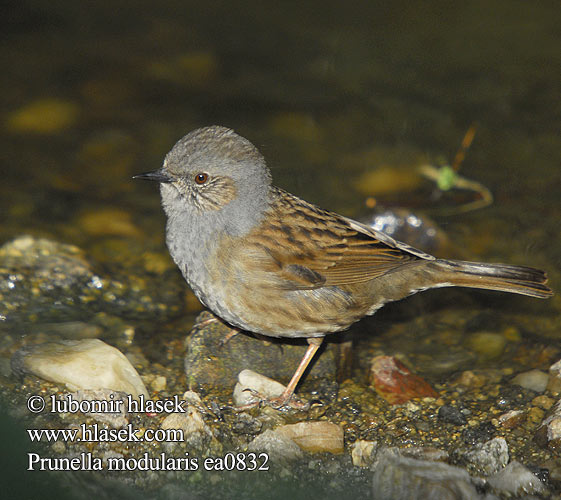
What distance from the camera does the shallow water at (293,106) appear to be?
6793 mm

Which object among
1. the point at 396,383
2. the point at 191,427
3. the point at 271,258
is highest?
the point at 271,258

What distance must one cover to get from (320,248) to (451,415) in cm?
139

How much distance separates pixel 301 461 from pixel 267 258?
50.7 inches

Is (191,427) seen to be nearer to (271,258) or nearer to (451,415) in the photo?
(271,258)

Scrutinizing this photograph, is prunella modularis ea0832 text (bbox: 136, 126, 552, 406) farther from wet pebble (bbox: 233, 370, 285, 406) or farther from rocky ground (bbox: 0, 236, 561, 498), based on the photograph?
rocky ground (bbox: 0, 236, 561, 498)

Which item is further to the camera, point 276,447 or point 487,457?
point 276,447

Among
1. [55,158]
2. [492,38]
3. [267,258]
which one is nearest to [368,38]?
[492,38]

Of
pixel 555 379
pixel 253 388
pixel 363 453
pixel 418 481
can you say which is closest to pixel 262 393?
pixel 253 388

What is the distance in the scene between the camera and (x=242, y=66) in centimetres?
919

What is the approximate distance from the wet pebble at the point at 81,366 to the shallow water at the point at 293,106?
78cm

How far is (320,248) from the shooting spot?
5.08m

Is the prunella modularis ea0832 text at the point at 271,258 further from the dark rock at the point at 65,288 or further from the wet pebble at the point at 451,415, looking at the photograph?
the dark rock at the point at 65,288

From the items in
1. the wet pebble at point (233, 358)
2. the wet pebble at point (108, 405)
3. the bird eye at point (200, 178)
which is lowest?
the wet pebble at point (108, 405)

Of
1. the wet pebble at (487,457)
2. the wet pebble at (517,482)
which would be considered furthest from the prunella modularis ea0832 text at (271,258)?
the wet pebble at (517,482)
